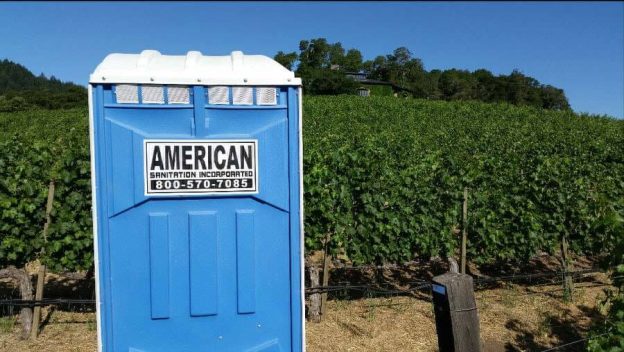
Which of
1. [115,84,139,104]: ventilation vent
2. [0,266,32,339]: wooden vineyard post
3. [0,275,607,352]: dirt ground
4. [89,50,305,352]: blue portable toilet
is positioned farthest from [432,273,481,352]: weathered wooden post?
[0,266,32,339]: wooden vineyard post

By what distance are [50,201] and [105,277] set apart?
9.10 ft

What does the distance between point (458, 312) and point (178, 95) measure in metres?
2.01

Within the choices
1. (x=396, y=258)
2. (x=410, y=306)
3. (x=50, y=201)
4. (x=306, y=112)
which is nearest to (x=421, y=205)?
(x=396, y=258)

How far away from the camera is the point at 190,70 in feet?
10.4

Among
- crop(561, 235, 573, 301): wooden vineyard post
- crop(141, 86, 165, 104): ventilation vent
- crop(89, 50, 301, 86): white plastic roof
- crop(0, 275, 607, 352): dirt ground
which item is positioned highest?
crop(89, 50, 301, 86): white plastic roof

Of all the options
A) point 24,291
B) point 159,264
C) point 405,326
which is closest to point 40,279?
point 24,291

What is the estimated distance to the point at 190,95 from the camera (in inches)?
124

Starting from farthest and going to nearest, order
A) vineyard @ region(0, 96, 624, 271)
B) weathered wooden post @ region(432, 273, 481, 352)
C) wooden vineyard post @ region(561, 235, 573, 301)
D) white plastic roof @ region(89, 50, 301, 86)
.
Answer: wooden vineyard post @ region(561, 235, 573, 301), vineyard @ region(0, 96, 624, 271), white plastic roof @ region(89, 50, 301, 86), weathered wooden post @ region(432, 273, 481, 352)

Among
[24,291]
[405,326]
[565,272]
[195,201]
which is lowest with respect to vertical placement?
[405,326]

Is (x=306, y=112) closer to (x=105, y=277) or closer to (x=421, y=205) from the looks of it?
(x=421, y=205)

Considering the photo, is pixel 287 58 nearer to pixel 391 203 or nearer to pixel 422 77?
pixel 422 77

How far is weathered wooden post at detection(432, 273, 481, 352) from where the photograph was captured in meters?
2.91

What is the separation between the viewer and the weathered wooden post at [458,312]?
9.54 feet

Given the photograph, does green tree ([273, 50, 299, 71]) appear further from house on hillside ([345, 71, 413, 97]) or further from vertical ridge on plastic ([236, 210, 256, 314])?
vertical ridge on plastic ([236, 210, 256, 314])
